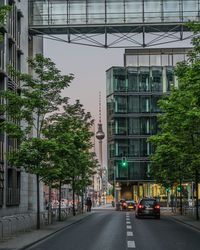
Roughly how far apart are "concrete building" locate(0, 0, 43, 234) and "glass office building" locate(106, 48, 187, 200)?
4597 cm

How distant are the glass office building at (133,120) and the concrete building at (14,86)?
4597 centimetres

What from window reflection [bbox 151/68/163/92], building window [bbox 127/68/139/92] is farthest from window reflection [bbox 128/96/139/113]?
window reflection [bbox 151/68/163/92]

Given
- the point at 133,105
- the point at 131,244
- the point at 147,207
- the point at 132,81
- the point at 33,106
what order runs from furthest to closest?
the point at 132,81 < the point at 133,105 < the point at 147,207 < the point at 33,106 < the point at 131,244

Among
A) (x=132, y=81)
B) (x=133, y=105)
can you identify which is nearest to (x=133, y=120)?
(x=133, y=105)

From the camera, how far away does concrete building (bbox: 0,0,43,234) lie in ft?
131

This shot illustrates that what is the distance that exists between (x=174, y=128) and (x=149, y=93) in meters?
64.9

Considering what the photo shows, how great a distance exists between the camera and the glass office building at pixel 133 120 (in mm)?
97250

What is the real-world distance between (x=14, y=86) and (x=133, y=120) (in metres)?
55.7

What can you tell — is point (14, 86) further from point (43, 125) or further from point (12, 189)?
point (43, 125)

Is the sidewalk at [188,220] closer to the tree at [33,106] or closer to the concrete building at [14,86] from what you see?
the tree at [33,106]

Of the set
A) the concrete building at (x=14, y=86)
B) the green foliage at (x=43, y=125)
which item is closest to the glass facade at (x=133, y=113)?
the concrete building at (x=14, y=86)

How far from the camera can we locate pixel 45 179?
3228 centimetres

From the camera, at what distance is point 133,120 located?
324ft

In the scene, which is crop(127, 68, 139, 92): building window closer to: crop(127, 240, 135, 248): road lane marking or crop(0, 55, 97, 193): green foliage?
crop(0, 55, 97, 193): green foliage
